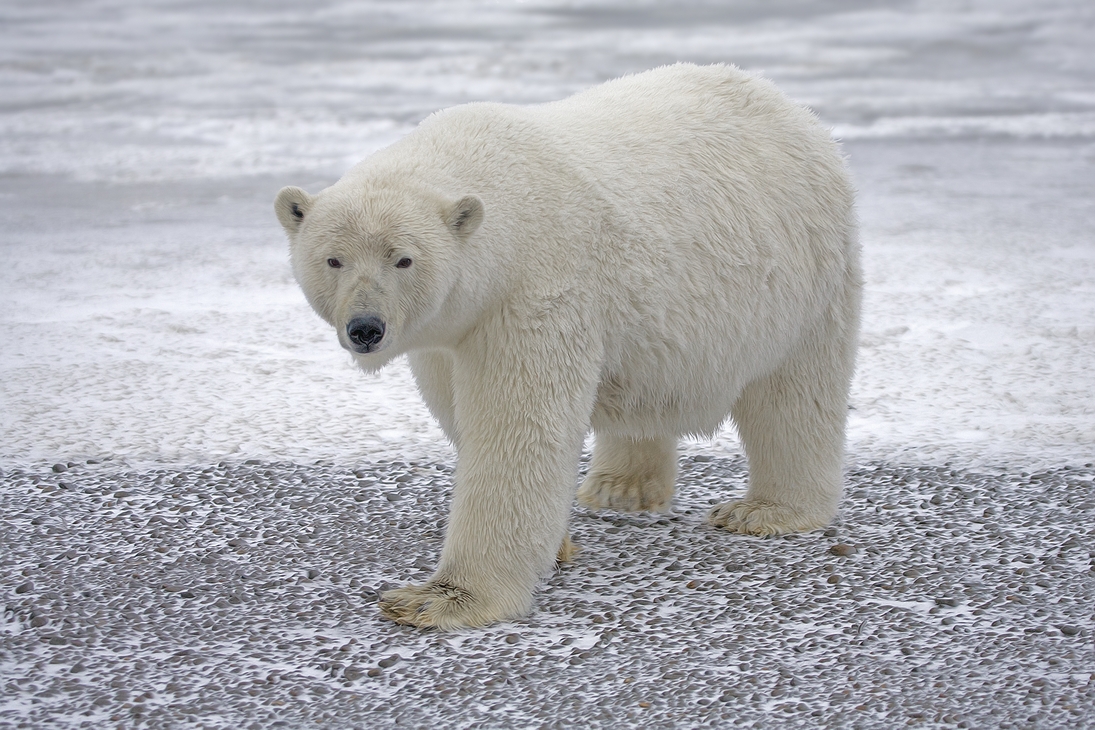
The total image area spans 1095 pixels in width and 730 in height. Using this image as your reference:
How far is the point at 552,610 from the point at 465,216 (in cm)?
119

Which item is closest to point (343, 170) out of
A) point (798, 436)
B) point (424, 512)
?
point (424, 512)

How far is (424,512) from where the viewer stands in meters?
4.48

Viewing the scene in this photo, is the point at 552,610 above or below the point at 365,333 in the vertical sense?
below

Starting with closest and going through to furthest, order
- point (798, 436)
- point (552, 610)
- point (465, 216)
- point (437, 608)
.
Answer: point (465, 216) < point (437, 608) < point (552, 610) < point (798, 436)

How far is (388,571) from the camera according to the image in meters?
3.98

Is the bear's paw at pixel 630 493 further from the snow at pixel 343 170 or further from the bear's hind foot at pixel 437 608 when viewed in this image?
the bear's hind foot at pixel 437 608

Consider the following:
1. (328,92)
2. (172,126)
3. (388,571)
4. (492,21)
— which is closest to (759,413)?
(388,571)

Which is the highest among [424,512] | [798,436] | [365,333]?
[365,333]

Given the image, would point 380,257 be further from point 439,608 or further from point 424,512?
point 424,512

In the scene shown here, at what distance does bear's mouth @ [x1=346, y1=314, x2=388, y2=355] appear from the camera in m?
3.25

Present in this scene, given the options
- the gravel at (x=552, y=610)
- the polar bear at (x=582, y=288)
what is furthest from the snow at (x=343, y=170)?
the polar bear at (x=582, y=288)

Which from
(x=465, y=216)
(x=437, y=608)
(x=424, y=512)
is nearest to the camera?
(x=465, y=216)

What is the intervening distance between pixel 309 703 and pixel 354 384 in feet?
9.38

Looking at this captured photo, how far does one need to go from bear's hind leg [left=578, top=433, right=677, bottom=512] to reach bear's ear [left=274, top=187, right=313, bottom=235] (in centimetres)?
153
